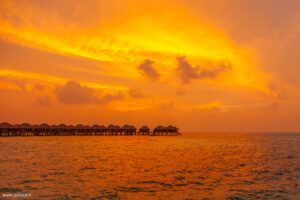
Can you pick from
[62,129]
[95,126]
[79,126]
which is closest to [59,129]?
[62,129]

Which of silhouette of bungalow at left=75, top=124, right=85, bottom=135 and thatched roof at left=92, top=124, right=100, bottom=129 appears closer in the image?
silhouette of bungalow at left=75, top=124, right=85, bottom=135

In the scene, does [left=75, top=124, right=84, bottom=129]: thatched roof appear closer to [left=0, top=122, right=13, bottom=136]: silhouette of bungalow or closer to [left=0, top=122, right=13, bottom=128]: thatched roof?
[left=0, top=122, right=13, bottom=136]: silhouette of bungalow

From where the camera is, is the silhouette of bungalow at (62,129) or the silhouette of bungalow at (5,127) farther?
the silhouette of bungalow at (62,129)

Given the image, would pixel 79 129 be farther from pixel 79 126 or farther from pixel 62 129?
pixel 62 129

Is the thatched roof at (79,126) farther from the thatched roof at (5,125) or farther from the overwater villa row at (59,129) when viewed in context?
the thatched roof at (5,125)

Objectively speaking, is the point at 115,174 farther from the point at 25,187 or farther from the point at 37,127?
the point at 37,127

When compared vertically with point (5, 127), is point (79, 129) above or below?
below

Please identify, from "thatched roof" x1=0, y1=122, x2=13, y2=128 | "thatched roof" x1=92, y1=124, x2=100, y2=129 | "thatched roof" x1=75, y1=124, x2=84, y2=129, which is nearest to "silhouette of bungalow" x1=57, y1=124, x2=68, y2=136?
"thatched roof" x1=75, y1=124, x2=84, y2=129

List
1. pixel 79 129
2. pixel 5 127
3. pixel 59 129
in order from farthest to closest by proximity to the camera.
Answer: pixel 79 129 → pixel 59 129 → pixel 5 127

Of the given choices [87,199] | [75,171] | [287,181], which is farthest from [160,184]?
[287,181]

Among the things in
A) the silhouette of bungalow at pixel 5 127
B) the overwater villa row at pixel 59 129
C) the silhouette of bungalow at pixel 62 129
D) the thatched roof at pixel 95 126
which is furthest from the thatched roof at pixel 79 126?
the silhouette of bungalow at pixel 5 127

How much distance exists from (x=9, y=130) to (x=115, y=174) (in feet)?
243

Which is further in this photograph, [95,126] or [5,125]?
[95,126]

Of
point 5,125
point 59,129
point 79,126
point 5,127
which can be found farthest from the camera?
point 79,126
